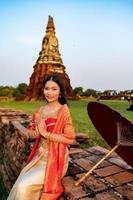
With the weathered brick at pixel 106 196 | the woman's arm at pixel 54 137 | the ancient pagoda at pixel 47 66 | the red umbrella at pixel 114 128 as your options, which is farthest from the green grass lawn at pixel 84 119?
the ancient pagoda at pixel 47 66

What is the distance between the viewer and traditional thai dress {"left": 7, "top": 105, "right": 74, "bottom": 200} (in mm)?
2797

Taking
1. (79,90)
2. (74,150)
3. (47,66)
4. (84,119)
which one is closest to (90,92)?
(79,90)

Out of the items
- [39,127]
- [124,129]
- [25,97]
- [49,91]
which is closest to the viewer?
[124,129]

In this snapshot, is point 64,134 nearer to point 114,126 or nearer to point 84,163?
point 114,126

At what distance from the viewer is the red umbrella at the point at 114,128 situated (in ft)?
8.81

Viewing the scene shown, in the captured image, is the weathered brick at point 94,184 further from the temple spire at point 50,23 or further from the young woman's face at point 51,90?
the temple spire at point 50,23

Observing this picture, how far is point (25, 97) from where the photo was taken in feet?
Result: 161

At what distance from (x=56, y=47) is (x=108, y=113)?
48845 millimetres

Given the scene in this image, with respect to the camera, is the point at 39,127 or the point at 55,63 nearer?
the point at 39,127

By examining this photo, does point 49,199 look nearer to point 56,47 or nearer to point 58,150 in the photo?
point 58,150

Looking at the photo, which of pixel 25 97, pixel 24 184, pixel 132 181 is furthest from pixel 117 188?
pixel 25 97

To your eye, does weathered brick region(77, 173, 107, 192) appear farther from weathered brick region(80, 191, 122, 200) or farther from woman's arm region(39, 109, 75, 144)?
woman's arm region(39, 109, 75, 144)

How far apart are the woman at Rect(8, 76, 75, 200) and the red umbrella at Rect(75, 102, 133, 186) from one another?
10.2 inches

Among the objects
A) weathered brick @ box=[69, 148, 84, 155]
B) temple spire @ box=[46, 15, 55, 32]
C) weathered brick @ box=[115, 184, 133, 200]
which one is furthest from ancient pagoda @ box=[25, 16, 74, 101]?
weathered brick @ box=[115, 184, 133, 200]
